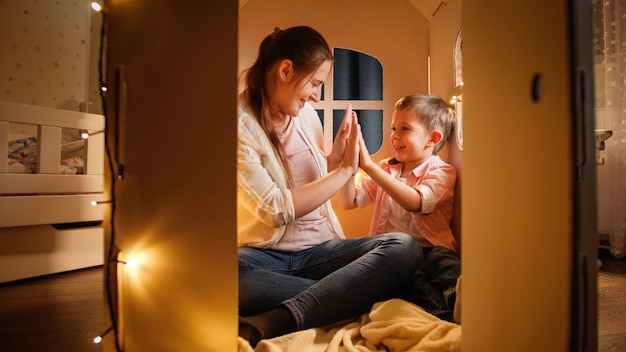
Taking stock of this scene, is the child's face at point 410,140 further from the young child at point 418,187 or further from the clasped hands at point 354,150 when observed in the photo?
the clasped hands at point 354,150

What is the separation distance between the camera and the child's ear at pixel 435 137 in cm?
111

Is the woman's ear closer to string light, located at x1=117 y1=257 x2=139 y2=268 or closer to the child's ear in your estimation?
the child's ear

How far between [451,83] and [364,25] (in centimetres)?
37

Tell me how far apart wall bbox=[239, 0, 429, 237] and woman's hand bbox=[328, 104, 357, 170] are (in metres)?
0.24

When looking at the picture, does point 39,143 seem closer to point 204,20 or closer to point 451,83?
point 204,20

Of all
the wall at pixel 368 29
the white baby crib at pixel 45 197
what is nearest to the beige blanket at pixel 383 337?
the wall at pixel 368 29

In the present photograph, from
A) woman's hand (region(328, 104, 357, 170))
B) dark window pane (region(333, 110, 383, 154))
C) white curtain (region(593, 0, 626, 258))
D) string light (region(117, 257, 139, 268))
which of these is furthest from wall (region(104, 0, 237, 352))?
white curtain (region(593, 0, 626, 258))

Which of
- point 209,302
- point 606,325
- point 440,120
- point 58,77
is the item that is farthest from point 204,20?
point 58,77

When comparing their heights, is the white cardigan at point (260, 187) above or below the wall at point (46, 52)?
below

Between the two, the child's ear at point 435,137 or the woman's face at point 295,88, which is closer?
the woman's face at point 295,88

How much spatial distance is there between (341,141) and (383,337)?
62cm

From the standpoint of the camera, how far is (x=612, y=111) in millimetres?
1705

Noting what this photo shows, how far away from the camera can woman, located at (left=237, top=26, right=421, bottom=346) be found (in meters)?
0.74

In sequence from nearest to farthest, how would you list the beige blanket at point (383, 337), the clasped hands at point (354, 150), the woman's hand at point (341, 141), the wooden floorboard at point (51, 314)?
the beige blanket at point (383, 337)
the wooden floorboard at point (51, 314)
the clasped hands at point (354, 150)
the woman's hand at point (341, 141)
